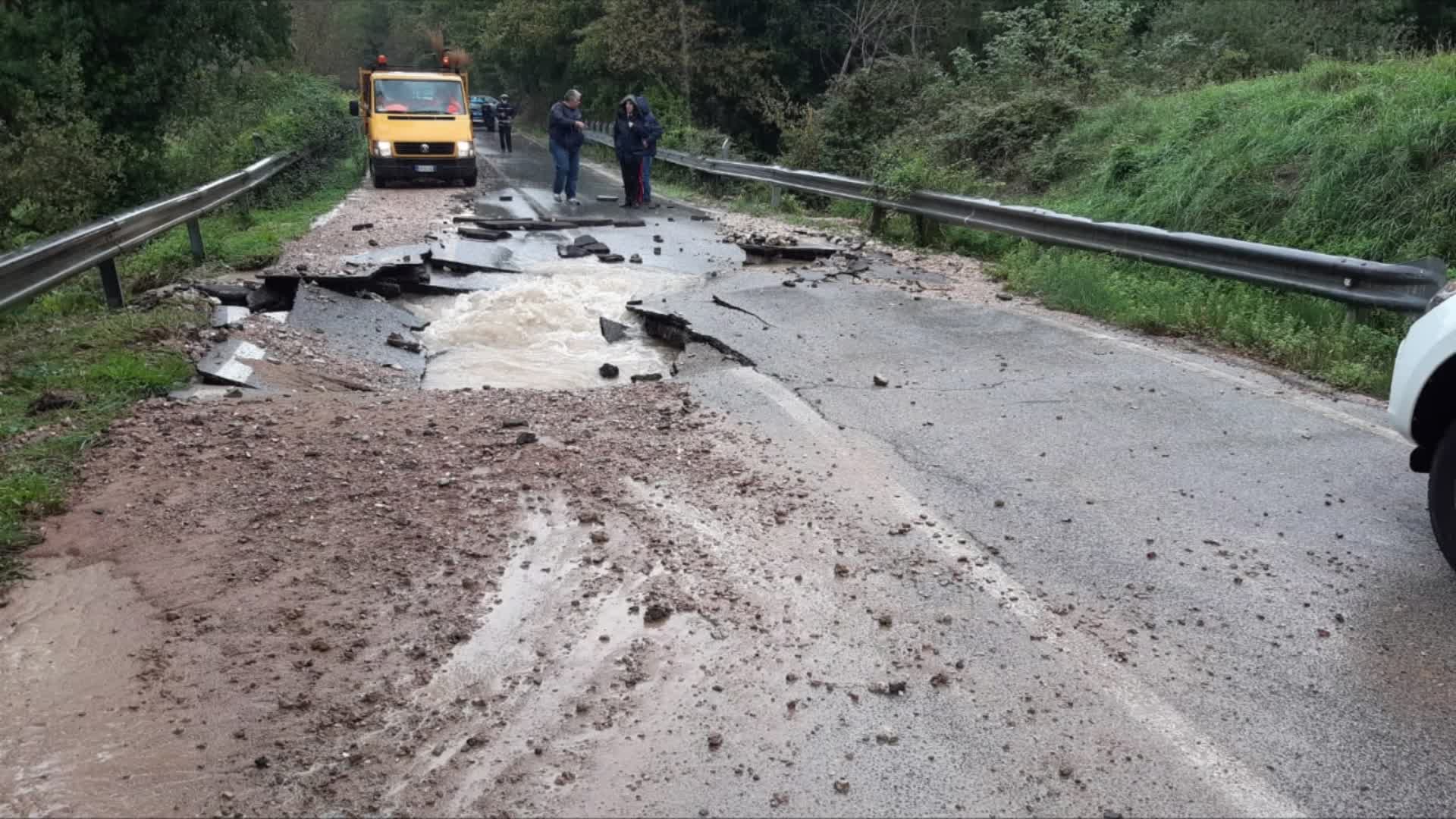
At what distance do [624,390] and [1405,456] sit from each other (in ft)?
14.9

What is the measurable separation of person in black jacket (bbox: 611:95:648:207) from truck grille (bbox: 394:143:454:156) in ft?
15.7

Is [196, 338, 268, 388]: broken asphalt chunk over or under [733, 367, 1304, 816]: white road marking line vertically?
under

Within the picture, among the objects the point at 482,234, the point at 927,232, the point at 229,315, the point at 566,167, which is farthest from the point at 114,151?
the point at 927,232

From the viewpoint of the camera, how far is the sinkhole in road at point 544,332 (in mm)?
8062

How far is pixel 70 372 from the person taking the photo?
6488 millimetres

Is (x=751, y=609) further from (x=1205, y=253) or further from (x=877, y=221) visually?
(x=877, y=221)

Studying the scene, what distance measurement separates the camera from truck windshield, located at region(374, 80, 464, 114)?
22922 millimetres

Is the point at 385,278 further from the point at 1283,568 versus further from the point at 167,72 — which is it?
the point at 167,72

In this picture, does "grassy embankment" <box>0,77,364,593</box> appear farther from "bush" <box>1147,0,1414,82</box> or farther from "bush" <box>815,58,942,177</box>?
"bush" <box>1147,0,1414,82</box>

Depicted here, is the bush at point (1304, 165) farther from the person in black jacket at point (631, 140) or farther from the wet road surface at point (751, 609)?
the person in black jacket at point (631, 140)

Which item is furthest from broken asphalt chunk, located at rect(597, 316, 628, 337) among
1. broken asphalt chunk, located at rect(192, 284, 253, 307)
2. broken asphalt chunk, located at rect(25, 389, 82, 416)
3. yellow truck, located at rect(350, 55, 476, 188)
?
yellow truck, located at rect(350, 55, 476, 188)

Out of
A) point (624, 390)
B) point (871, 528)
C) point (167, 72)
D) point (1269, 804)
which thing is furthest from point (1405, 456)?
point (167, 72)

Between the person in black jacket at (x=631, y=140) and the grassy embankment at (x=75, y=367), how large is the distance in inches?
318

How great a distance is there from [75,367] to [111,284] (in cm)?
232
